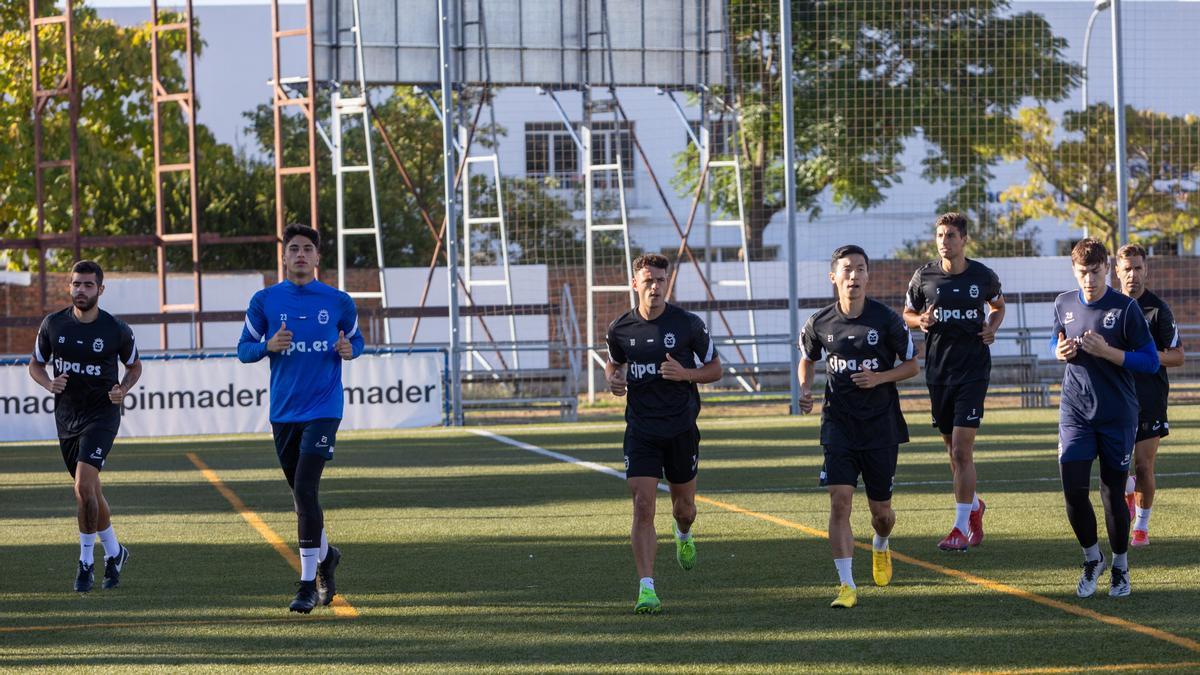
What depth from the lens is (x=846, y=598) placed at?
27.7 feet

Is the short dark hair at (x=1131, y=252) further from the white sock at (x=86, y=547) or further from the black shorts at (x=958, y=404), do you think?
the white sock at (x=86, y=547)

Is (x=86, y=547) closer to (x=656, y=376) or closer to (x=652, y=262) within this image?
(x=656, y=376)

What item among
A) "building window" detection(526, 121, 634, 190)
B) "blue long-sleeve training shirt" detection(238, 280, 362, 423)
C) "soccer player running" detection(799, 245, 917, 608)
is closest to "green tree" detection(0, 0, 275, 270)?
"building window" detection(526, 121, 634, 190)

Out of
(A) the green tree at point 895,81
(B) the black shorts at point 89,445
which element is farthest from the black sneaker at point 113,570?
(A) the green tree at point 895,81

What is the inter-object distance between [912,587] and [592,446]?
1199 cm

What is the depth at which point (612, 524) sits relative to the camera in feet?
41.4

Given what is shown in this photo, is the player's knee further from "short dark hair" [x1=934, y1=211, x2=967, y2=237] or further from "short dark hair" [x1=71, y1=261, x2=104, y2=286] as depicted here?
"short dark hair" [x1=71, y1=261, x2=104, y2=286]

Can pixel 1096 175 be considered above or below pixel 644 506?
above

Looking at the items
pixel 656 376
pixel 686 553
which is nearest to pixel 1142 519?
pixel 686 553

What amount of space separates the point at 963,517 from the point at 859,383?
242 cm

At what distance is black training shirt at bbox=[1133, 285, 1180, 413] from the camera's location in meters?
10.1

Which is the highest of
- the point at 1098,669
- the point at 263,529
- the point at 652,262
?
the point at 652,262

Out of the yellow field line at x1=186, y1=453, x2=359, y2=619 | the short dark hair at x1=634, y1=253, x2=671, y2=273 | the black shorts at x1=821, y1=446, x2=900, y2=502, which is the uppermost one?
the short dark hair at x1=634, y1=253, x2=671, y2=273

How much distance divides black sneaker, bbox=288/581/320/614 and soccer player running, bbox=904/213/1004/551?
4217 mm
